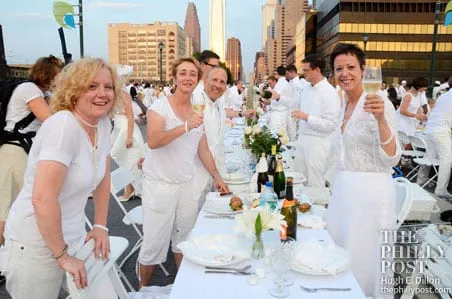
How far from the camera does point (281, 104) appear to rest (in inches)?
355

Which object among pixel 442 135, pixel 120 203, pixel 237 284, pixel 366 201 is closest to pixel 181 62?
pixel 120 203

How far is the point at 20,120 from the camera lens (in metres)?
3.70

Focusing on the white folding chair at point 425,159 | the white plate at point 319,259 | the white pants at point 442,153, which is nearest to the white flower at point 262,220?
the white plate at point 319,259

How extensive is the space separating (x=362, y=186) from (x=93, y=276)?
1.71 meters

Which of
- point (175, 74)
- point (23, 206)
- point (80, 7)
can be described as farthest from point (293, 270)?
point (80, 7)

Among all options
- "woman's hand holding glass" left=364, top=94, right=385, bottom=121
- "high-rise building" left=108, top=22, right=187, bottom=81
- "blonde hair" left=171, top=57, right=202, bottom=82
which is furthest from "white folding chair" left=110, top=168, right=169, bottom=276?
"high-rise building" left=108, top=22, right=187, bottom=81

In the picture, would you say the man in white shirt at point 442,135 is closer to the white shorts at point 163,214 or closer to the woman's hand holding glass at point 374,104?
the woman's hand holding glass at point 374,104

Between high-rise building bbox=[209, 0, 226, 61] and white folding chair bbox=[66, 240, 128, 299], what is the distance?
39228mm

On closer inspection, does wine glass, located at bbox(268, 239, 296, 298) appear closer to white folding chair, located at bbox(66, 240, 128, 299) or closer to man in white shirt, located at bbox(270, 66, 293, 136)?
white folding chair, located at bbox(66, 240, 128, 299)

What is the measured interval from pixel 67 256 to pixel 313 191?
109 inches

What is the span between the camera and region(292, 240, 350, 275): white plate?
1.97 m

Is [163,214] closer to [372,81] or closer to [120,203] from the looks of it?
[120,203]

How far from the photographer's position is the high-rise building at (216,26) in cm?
4033

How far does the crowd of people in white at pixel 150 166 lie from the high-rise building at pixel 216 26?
121 ft
